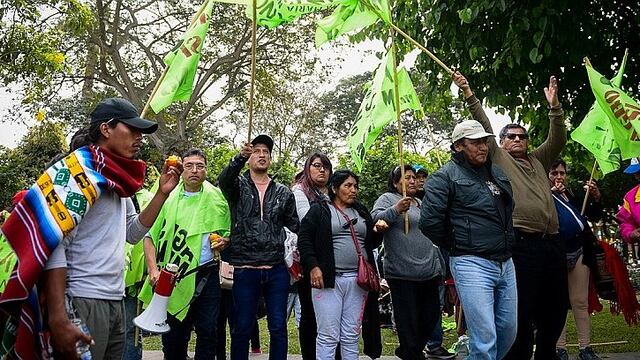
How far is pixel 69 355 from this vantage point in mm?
3199

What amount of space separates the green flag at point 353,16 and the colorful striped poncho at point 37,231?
372 cm

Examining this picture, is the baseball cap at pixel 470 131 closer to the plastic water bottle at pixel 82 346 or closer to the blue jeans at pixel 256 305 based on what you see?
the blue jeans at pixel 256 305

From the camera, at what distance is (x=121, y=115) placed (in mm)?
3674

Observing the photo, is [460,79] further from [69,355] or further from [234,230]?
[69,355]

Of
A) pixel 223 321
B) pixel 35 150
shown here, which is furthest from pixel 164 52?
pixel 223 321

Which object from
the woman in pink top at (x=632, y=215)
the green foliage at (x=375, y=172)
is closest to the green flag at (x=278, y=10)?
the woman in pink top at (x=632, y=215)

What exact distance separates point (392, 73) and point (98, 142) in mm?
3541

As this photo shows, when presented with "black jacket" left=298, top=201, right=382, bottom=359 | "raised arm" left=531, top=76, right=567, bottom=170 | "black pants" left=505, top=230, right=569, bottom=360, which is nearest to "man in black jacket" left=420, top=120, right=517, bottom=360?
"black pants" left=505, top=230, right=569, bottom=360

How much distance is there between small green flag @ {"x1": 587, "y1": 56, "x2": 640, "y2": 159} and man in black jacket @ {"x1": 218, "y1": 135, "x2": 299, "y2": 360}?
2700mm

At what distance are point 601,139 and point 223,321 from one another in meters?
3.84

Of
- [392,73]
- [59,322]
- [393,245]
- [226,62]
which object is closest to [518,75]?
[392,73]

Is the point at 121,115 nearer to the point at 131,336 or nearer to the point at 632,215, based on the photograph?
the point at 131,336

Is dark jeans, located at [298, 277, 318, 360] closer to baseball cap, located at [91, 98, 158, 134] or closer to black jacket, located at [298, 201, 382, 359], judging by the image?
black jacket, located at [298, 201, 382, 359]

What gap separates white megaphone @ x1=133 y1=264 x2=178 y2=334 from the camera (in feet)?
18.3
